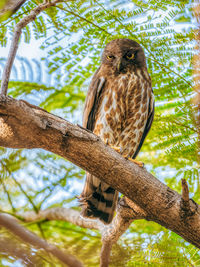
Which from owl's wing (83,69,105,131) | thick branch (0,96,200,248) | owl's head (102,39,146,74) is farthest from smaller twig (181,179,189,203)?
owl's head (102,39,146,74)

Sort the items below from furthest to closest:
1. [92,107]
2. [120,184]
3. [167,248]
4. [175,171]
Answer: [92,107]
[175,171]
[167,248]
[120,184]

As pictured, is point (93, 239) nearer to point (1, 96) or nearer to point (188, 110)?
point (188, 110)

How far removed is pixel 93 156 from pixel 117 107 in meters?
1.39

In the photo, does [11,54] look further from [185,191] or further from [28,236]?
[28,236]

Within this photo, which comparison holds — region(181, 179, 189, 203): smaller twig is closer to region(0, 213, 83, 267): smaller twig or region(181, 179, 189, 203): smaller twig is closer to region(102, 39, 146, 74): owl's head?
region(0, 213, 83, 267): smaller twig

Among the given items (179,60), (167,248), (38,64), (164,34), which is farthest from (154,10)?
(167,248)

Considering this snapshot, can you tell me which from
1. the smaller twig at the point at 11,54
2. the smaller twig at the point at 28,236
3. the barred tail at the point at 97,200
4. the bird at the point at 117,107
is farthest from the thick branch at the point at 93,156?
the smaller twig at the point at 28,236

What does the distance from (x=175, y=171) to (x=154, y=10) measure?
1.54 metres

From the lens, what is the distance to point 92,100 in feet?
11.4

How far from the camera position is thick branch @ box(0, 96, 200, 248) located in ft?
5.96

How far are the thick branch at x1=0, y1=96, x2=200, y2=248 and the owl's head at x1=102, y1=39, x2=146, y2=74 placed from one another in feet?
5.52

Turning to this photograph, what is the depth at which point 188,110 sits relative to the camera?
2.71 metres

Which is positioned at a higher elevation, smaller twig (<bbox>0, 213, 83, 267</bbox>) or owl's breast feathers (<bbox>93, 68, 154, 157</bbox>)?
owl's breast feathers (<bbox>93, 68, 154, 157</bbox>)

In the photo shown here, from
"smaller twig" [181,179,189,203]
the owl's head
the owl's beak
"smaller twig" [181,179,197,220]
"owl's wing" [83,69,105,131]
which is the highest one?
the owl's head
